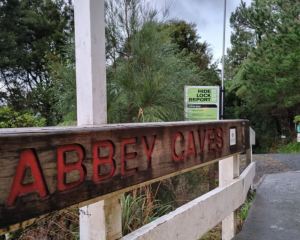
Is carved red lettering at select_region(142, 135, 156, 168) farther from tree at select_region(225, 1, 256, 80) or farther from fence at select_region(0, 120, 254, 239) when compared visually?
tree at select_region(225, 1, 256, 80)

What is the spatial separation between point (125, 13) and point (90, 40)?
283 centimetres

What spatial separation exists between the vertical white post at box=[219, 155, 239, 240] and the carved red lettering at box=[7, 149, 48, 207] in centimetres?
206

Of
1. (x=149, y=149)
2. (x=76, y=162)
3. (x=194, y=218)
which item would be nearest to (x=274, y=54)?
(x=194, y=218)

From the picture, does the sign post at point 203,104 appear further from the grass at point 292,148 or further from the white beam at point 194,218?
the grass at point 292,148

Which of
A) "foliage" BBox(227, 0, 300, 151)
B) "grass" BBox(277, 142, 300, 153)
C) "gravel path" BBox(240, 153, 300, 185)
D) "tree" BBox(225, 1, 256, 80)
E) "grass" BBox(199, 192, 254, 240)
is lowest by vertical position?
"grass" BBox(277, 142, 300, 153)

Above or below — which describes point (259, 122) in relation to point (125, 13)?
below

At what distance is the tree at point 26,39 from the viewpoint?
1482 centimetres

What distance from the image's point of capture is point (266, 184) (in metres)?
5.50

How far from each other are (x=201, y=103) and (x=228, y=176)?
249cm

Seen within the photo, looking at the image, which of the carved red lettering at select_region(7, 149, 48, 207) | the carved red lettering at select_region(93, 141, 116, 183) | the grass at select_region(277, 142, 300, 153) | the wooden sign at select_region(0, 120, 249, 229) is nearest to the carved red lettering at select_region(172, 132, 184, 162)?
the wooden sign at select_region(0, 120, 249, 229)

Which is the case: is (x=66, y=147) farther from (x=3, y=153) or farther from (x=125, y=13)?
(x=125, y=13)

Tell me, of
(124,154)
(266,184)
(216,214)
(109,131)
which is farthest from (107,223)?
(266,184)

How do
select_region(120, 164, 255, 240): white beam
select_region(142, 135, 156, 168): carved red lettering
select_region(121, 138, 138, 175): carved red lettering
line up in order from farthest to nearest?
select_region(120, 164, 255, 240): white beam
select_region(142, 135, 156, 168): carved red lettering
select_region(121, 138, 138, 175): carved red lettering

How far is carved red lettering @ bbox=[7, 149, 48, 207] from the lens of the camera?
2.75ft
